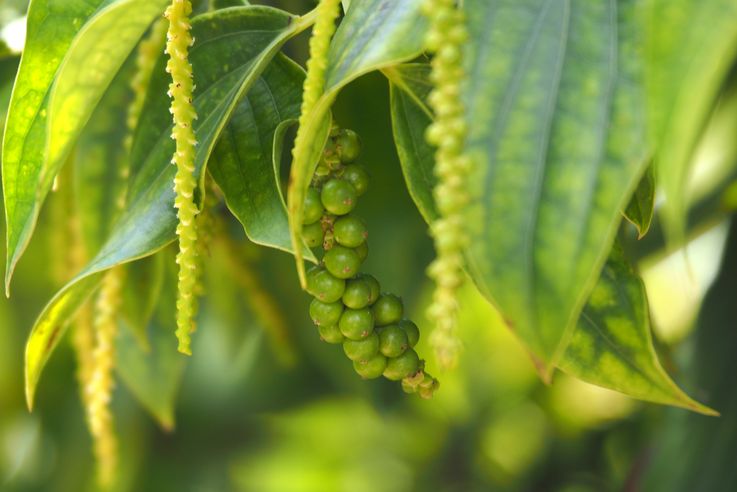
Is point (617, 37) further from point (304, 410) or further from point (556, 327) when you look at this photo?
point (304, 410)

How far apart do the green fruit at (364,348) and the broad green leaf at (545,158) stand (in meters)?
0.12

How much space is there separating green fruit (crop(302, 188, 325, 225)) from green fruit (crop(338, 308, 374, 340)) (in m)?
0.05

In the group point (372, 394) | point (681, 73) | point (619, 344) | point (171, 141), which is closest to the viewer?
point (681, 73)

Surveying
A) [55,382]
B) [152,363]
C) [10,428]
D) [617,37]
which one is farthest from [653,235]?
[10,428]

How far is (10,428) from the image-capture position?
146cm

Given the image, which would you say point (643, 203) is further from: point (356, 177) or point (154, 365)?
point (154, 365)

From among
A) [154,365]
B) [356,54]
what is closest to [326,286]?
[356,54]

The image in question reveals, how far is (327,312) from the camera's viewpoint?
1.62 feet

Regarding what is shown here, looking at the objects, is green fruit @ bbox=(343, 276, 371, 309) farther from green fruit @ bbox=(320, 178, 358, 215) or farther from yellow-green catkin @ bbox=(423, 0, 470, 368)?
yellow-green catkin @ bbox=(423, 0, 470, 368)

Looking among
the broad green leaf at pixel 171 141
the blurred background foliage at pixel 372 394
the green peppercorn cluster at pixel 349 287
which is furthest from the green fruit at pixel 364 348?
the blurred background foliage at pixel 372 394

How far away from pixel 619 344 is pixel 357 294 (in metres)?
0.13

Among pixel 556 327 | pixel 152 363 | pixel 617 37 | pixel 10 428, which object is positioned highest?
pixel 617 37

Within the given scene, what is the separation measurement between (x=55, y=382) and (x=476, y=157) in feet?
3.58

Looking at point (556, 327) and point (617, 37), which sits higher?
point (617, 37)
